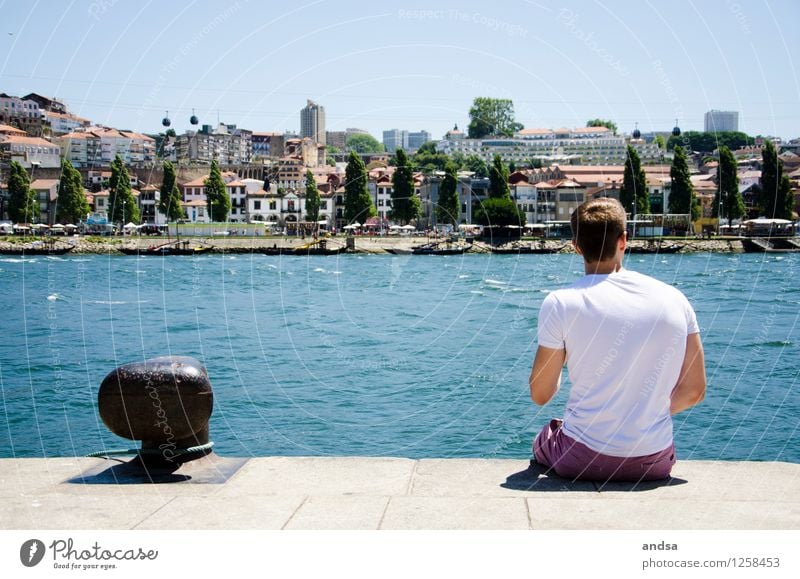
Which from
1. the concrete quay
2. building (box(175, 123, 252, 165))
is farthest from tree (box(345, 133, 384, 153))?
the concrete quay

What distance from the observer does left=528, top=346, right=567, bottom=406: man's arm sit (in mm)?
4047

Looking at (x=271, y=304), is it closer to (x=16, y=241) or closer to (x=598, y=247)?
(x=598, y=247)

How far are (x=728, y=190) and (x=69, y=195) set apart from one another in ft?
235

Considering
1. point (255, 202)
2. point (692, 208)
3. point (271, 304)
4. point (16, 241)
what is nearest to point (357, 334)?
point (271, 304)

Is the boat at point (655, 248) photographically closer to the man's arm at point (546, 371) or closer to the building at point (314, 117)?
the building at point (314, 117)

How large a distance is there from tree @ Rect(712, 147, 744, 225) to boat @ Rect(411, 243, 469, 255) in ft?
87.8

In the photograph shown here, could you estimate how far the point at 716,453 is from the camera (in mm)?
12703

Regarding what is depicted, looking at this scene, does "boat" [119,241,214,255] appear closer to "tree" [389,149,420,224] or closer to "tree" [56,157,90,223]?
"tree" [56,157,90,223]

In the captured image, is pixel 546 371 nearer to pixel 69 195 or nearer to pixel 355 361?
pixel 355 361

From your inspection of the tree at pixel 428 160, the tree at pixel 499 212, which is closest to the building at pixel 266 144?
the tree at pixel 428 160

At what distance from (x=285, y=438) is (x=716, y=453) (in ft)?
20.2

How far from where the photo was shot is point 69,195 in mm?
102688

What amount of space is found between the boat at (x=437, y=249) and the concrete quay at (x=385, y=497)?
83.6m

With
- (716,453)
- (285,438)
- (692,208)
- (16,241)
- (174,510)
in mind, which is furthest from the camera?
(692,208)
